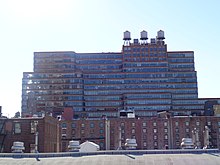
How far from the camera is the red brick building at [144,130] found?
502 ft

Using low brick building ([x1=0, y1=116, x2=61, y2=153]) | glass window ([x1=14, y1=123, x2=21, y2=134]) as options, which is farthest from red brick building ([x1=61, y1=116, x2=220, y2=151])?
glass window ([x1=14, y1=123, x2=21, y2=134])

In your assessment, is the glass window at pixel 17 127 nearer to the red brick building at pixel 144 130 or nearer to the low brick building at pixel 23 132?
the low brick building at pixel 23 132

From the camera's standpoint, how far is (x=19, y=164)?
4803 cm

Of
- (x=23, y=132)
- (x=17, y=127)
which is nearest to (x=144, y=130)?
(x=23, y=132)

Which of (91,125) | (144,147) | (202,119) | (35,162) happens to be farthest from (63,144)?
(35,162)

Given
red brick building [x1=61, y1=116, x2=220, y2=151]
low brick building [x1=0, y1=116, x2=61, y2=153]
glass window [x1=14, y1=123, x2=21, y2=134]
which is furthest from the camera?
red brick building [x1=61, y1=116, x2=220, y2=151]

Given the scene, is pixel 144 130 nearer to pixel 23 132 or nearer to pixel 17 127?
pixel 23 132

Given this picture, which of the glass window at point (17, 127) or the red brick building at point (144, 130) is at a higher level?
the glass window at point (17, 127)

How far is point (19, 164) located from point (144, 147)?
11461cm

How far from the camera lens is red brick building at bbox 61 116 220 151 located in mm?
153000

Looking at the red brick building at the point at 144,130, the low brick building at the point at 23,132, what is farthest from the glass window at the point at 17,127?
the red brick building at the point at 144,130

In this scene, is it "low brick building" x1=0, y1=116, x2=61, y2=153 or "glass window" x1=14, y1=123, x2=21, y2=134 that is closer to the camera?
"low brick building" x1=0, y1=116, x2=61, y2=153

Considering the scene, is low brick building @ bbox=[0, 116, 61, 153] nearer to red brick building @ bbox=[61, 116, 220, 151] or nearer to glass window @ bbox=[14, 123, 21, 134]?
glass window @ bbox=[14, 123, 21, 134]

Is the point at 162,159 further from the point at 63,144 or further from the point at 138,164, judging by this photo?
the point at 63,144
